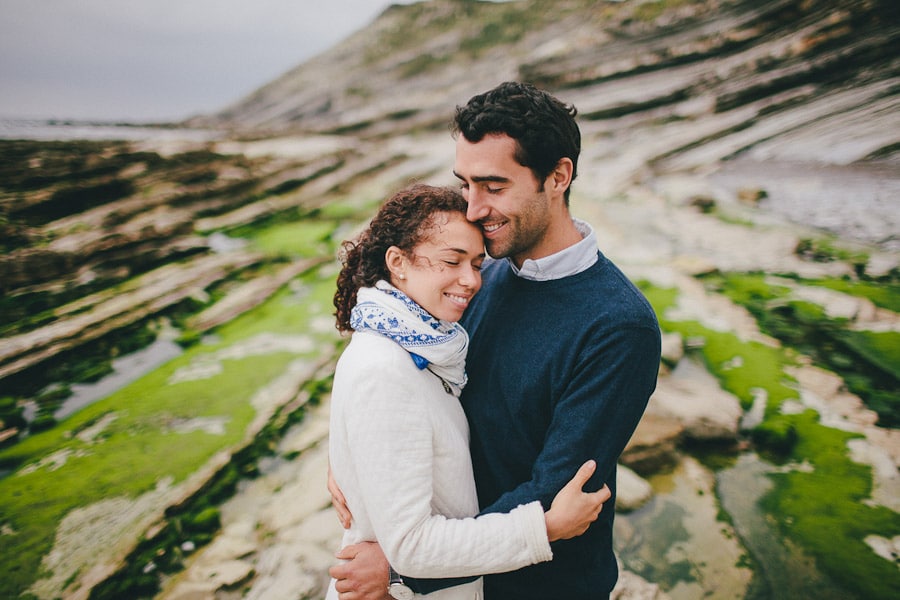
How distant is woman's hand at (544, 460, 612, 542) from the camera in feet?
4.99

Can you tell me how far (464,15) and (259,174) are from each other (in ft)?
61.4

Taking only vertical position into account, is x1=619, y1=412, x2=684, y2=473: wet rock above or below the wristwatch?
below

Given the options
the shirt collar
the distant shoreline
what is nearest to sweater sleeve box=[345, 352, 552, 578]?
the shirt collar

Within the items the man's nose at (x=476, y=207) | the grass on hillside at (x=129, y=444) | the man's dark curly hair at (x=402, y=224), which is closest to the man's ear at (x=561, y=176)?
the man's nose at (x=476, y=207)

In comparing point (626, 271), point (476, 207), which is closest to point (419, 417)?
point (476, 207)

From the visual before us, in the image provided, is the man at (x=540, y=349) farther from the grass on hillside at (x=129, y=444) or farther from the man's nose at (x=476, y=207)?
the grass on hillside at (x=129, y=444)

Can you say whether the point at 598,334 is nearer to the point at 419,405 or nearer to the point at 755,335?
the point at 419,405

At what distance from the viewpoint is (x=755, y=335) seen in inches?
222

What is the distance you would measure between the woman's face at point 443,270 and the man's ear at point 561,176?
1.76 feet

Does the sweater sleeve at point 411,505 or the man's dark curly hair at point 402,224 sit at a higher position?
the man's dark curly hair at point 402,224

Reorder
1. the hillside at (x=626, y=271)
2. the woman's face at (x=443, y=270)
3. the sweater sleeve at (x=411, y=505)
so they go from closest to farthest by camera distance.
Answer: the sweater sleeve at (x=411, y=505) → the woman's face at (x=443, y=270) → the hillside at (x=626, y=271)

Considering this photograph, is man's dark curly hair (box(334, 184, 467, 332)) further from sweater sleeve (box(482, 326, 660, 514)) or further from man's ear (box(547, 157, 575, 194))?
sweater sleeve (box(482, 326, 660, 514))

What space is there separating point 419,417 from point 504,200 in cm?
112

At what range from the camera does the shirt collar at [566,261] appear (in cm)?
190
